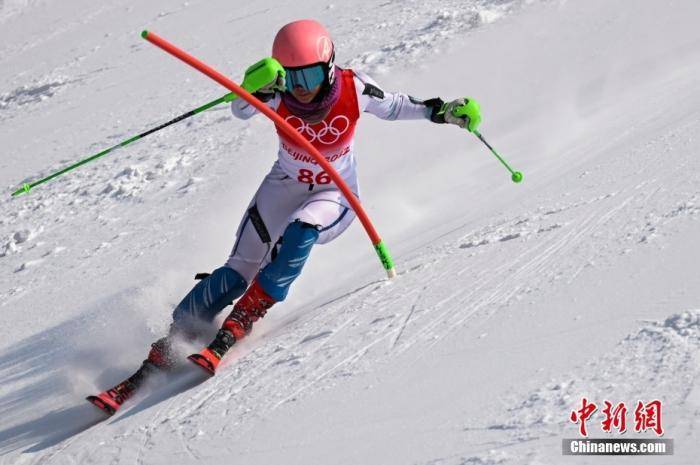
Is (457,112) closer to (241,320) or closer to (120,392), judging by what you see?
(241,320)

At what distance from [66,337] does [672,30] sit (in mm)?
5741

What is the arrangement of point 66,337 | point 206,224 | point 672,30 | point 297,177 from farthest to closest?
point 672,30 → point 206,224 → point 66,337 → point 297,177

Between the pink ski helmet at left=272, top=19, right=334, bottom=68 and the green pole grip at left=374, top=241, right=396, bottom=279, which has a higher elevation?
the pink ski helmet at left=272, top=19, right=334, bottom=68

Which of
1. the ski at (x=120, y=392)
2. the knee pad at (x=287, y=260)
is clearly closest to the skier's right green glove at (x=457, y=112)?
the knee pad at (x=287, y=260)

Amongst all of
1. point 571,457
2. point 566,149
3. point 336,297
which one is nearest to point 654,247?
point 571,457

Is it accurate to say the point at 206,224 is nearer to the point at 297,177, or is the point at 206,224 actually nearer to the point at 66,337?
the point at 66,337

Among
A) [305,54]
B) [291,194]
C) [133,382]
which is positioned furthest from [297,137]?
[133,382]

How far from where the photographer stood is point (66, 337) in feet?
20.0

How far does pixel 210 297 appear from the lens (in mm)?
5105

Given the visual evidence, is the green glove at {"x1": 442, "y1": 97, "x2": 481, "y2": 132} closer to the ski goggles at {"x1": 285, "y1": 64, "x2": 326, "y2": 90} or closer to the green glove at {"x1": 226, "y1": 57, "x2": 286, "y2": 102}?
the ski goggles at {"x1": 285, "y1": 64, "x2": 326, "y2": 90}

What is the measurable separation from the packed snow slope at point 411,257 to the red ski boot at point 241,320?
0.31ft

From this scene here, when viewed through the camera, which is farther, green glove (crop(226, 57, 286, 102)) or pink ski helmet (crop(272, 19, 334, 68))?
pink ski helmet (crop(272, 19, 334, 68))

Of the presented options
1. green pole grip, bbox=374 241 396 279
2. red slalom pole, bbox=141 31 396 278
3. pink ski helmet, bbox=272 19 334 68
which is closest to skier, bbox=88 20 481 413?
pink ski helmet, bbox=272 19 334 68

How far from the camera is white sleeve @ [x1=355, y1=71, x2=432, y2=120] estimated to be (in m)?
5.08
